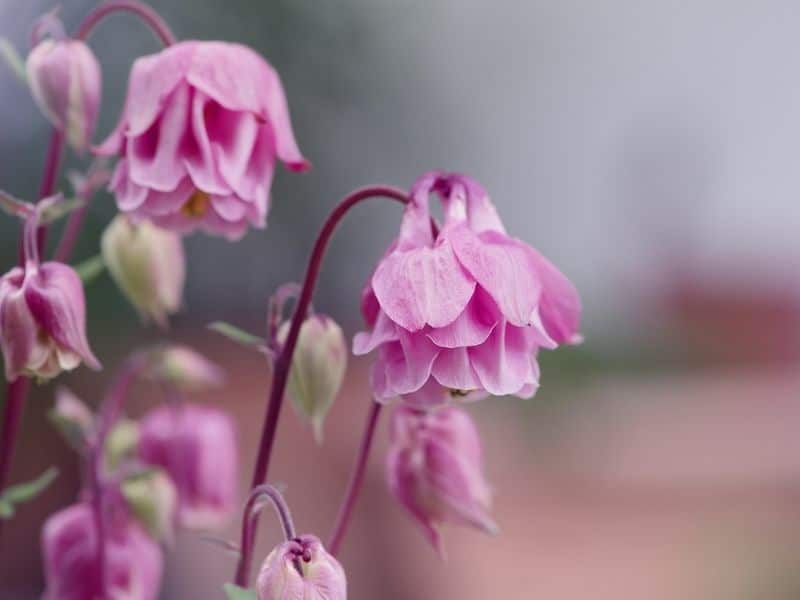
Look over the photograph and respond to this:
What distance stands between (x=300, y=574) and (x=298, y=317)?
103mm

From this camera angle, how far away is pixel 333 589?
42cm

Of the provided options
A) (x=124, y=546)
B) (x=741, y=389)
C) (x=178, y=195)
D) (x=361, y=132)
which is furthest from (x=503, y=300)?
(x=741, y=389)

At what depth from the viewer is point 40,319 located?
0.46m

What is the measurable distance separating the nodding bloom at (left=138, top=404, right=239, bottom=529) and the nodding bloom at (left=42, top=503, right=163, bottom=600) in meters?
0.07

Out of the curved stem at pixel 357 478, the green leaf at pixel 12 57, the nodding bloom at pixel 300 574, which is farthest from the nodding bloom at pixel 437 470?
the green leaf at pixel 12 57

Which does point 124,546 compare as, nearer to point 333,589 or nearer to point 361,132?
point 333,589

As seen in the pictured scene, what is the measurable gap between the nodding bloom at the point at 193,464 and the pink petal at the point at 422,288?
332 millimetres

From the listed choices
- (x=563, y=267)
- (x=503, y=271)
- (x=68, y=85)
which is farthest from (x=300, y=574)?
(x=563, y=267)

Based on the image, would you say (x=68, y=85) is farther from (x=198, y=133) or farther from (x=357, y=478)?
(x=357, y=478)

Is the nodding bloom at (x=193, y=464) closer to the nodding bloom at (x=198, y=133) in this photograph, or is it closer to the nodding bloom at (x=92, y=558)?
the nodding bloom at (x=92, y=558)

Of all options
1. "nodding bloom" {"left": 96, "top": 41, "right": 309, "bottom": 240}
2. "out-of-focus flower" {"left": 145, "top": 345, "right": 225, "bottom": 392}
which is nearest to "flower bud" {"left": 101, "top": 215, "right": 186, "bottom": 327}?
"out-of-focus flower" {"left": 145, "top": 345, "right": 225, "bottom": 392}

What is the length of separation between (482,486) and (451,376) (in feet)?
0.54

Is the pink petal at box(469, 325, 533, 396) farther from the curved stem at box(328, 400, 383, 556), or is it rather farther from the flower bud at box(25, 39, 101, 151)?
the flower bud at box(25, 39, 101, 151)

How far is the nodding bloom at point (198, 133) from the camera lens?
48 centimetres
